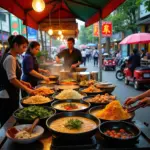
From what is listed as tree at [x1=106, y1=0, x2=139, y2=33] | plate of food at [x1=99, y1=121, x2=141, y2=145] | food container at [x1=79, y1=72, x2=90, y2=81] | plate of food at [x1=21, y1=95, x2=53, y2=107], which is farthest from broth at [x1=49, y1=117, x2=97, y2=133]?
tree at [x1=106, y1=0, x2=139, y2=33]

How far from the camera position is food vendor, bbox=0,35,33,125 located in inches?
127

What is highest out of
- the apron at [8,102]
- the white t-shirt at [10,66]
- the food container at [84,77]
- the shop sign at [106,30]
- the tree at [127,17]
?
the tree at [127,17]

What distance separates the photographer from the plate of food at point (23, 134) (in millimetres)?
1830

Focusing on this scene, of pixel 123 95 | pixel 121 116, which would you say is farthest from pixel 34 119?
pixel 123 95

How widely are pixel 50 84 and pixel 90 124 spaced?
253 cm

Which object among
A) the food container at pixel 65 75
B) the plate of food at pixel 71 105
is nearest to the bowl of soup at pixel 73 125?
the plate of food at pixel 71 105

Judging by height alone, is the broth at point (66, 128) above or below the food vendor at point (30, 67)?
below

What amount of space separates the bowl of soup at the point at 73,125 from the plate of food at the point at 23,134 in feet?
0.38

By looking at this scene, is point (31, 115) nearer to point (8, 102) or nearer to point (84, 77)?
point (8, 102)

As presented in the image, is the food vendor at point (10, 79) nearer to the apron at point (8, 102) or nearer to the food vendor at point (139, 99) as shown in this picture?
the apron at point (8, 102)

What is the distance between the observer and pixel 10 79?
3203 mm

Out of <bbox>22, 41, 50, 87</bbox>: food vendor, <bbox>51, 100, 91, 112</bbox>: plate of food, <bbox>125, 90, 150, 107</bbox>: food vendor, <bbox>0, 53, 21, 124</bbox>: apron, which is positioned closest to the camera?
<bbox>125, 90, 150, 107</bbox>: food vendor

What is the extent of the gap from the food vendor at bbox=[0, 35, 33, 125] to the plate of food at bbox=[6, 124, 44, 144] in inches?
50.5

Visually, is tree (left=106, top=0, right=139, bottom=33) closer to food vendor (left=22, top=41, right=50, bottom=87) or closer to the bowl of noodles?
food vendor (left=22, top=41, right=50, bottom=87)
